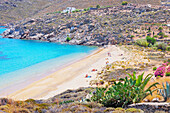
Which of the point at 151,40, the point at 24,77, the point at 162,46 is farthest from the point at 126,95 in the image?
the point at 151,40

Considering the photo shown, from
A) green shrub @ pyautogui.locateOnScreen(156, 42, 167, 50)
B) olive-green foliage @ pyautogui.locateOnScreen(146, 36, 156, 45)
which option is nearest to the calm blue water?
olive-green foliage @ pyautogui.locateOnScreen(146, 36, 156, 45)

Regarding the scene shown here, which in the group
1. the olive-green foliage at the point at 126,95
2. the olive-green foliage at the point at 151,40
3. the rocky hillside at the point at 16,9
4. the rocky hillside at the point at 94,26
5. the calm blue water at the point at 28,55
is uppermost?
the rocky hillside at the point at 16,9

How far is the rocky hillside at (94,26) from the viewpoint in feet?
172

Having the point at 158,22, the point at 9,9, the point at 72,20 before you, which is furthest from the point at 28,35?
the point at 9,9

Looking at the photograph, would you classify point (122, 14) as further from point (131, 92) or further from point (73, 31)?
point (131, 92)

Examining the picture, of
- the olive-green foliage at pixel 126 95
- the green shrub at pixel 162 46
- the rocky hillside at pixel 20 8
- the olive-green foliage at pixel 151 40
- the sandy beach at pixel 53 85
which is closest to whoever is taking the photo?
the olive-green foliage at pixel 126 95

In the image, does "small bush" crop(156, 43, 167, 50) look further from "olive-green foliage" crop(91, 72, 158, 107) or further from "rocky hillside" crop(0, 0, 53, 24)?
"rocky hillside" crop(0, 0, 53, 24)

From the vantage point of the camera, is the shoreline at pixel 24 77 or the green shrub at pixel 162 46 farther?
the green shrub at pixel 162 46

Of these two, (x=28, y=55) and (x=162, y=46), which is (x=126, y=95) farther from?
(x=28, y=55)

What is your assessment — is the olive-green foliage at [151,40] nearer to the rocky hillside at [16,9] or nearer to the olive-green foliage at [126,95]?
the olive-green foliage at [126,95]

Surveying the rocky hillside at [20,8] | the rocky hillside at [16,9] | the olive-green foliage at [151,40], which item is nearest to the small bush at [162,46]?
the olive-green foliage at [151,40]

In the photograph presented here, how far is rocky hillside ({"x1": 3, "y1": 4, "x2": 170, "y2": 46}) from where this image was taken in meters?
52.4

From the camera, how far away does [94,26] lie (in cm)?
5822

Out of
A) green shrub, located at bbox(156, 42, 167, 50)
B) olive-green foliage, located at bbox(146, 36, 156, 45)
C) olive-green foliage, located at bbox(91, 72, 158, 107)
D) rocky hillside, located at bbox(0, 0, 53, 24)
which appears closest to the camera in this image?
olive-green foliage, located at bbox(91, 72, 158, 107)
